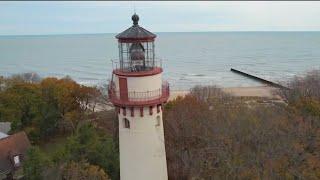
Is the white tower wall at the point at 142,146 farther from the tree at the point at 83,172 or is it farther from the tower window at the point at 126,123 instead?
the tree at the point at 83,172

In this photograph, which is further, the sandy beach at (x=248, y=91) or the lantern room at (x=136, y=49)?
the sandy beach at (x=248, y=91)

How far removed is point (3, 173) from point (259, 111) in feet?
54.3

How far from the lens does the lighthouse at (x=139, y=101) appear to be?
517 inches

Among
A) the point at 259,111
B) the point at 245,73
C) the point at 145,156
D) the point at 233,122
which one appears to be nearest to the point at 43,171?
the point at 145,156

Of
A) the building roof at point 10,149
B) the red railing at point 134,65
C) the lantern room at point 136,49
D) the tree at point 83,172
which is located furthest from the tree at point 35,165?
the lantern room at point 136,49

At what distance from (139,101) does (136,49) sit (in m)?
1.80

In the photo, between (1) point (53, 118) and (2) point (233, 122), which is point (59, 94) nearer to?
(1) point (53, 118)

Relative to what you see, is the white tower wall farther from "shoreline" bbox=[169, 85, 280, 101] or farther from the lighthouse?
"shoreline" bbox=[169, 85, 280, 101]

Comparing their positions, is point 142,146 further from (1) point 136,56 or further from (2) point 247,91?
(2) point 247,91

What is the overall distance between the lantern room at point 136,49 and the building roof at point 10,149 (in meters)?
15.8

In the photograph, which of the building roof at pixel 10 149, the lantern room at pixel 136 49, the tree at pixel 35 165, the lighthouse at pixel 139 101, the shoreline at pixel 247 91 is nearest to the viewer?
the lantern room at pixel 136 49

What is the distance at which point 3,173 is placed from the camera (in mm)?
24781

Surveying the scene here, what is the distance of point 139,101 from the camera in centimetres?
1314

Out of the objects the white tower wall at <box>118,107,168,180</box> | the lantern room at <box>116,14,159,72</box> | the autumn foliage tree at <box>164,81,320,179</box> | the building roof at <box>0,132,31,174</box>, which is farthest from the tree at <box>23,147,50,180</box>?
the lantern room at <box>116,14,159,72</box>
